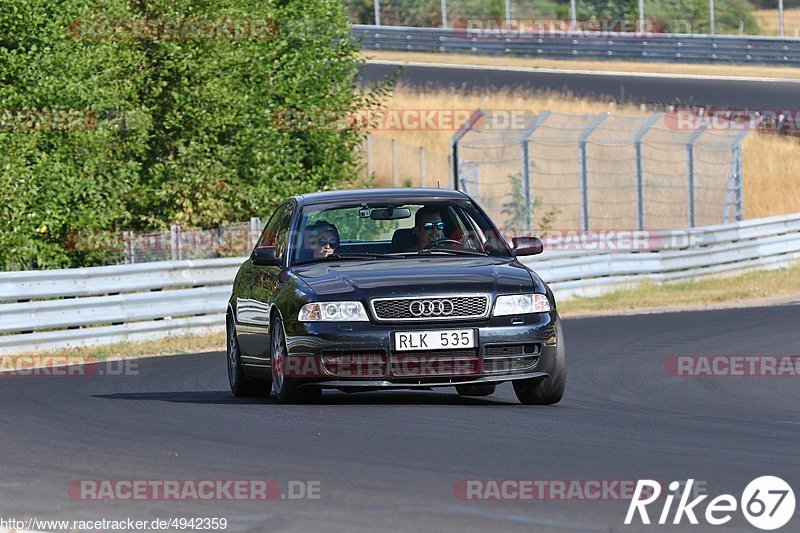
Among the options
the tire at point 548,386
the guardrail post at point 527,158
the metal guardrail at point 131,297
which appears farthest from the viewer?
the guardrail post at point 527,158

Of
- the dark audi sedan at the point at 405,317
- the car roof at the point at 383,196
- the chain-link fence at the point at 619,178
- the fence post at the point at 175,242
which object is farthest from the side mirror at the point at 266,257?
the chain-link fence at the point at 619,178

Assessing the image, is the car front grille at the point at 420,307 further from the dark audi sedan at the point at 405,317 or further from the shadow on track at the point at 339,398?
the shadow on track at the point at 339,398

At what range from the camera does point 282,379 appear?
11.0 meters

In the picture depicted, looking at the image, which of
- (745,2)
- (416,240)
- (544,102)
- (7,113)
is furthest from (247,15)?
(745,2)

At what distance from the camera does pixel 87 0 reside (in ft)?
79.7

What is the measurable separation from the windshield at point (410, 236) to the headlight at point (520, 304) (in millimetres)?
1022

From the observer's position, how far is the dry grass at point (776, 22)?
228 feet

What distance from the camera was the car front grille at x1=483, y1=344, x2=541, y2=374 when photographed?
1034 centimetres

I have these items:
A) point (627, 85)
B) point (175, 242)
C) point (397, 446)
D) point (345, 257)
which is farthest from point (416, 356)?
point (627, 85)

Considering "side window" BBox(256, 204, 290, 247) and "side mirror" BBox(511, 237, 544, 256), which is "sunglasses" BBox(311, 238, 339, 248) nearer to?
"side window" BBox(256, 204, 290, 247)

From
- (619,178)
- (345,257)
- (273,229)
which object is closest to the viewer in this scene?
(345,257)

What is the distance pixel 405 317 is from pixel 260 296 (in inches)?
70.7

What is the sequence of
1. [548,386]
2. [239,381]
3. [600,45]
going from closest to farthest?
[548,386]
[239,381]
[600,45]

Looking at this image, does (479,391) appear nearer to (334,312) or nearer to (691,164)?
(334,312)
